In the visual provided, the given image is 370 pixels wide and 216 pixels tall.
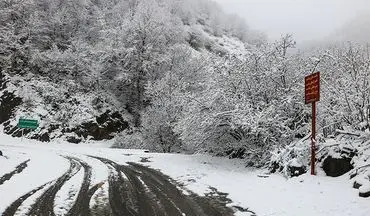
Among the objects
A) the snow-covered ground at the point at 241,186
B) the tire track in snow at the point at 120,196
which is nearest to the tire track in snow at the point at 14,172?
the snow-covered ground at the point at 241,186

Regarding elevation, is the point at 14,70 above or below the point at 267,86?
above

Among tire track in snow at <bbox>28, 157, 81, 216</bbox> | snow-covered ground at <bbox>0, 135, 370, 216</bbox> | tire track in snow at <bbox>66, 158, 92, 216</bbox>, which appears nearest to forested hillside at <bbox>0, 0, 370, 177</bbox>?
snow-covered ground at <bbox>0, 135, 370, 216</bbox>

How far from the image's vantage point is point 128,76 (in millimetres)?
41406

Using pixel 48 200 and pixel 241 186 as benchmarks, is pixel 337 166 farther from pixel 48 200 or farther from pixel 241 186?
pixel 48 200

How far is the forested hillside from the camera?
17.2 meters

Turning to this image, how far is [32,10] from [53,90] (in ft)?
31.0

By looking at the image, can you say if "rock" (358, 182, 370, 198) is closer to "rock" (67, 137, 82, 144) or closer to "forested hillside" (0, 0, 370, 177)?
"forested hillside" (0, 0, 370, 177)

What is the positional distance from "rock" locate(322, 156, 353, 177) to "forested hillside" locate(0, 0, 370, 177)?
14.0ft

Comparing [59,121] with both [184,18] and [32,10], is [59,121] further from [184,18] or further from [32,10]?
[184,18]

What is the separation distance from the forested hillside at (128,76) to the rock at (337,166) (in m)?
4.26

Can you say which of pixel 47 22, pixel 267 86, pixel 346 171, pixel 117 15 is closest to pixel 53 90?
pixel 47 22

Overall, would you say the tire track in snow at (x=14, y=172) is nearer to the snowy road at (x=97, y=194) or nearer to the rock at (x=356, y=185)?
the snowy road at (x=97, y=194)

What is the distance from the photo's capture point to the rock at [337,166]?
39.8 ft

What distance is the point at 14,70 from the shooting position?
4097cm
